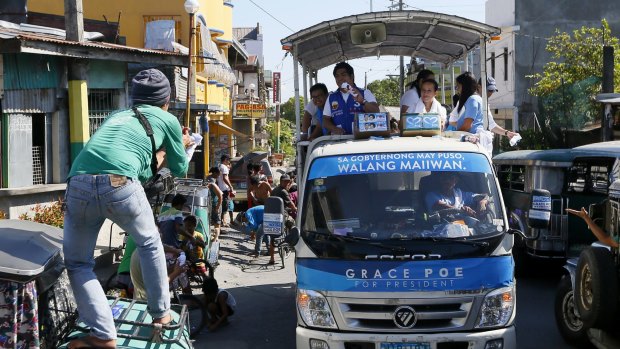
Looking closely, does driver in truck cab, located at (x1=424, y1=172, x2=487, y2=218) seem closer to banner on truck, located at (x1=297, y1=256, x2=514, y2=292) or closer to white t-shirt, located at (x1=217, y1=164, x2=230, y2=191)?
banner on truck, located at (x1=297, y1=256, x2=514, y2=292)

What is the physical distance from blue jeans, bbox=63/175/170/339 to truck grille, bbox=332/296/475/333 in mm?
1907

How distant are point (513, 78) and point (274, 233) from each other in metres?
30.8

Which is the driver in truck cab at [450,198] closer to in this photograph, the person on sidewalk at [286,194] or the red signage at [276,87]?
the person on sidewalk at [286,194]

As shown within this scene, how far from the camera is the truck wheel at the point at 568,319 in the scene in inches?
309

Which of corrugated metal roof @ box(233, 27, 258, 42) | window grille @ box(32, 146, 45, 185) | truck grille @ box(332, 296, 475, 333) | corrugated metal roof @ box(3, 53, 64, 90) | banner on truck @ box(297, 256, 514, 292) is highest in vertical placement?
corrugated metal roof @ box(233, 27, 258, 42)

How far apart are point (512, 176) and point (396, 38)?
328 centimetres

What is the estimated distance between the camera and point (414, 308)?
604cm

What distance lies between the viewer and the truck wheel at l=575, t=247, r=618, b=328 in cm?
678

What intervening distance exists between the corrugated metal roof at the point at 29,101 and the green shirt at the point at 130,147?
7.83 meters

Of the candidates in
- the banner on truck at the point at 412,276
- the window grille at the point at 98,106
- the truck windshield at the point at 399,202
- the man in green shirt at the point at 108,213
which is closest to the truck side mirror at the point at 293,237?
the truck windshield at the point at 399,202

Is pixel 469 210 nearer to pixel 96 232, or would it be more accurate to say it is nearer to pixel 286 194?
pixel 96 232

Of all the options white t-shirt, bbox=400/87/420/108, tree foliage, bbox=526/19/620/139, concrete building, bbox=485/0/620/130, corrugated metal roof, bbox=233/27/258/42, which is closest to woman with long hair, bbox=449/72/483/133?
white t-shirt, bbox=400/87/420/108

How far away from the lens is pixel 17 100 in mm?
12195

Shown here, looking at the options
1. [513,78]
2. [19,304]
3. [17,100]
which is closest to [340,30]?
[17,100]
